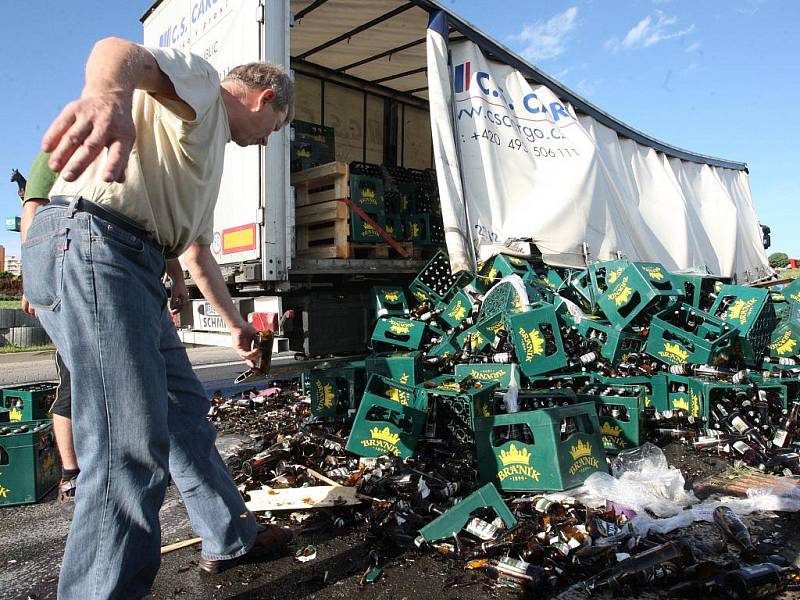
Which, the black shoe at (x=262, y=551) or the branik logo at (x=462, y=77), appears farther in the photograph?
the branik logo at (x=462, y=77)

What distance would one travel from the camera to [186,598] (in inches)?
89.7

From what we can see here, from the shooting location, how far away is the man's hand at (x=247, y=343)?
101 inches

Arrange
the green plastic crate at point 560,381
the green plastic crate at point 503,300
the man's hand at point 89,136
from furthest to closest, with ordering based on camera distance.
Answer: the green plastic crate at point 503,300 → the green plastic crate at point 560,381 → the man's hand at point 89,136

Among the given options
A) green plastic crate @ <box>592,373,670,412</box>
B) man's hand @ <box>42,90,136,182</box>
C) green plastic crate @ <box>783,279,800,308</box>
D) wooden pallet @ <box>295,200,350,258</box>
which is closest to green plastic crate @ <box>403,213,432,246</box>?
wooden pallet @ <box>295,200,350,258</box>

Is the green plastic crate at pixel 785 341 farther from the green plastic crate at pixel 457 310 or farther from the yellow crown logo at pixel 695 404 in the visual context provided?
the green plastic crate at pixel 457 310

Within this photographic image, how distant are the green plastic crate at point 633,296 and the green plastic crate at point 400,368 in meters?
1.74

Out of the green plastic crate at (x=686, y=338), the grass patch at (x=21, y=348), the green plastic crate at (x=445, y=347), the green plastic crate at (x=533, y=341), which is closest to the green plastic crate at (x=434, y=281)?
the green plastic crate at (x=445, y=347)

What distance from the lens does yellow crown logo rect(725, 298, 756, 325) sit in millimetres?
4973

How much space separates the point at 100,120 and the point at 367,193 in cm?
491

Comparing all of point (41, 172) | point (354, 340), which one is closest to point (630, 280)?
point (354, 340)

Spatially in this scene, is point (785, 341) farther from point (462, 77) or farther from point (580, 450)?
point (462, 77)

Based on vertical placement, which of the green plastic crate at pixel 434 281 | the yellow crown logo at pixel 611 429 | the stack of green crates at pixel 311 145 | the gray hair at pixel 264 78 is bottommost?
the yellow crown logo at pixel 611 429

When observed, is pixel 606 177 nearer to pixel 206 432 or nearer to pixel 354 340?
pixel 354 340

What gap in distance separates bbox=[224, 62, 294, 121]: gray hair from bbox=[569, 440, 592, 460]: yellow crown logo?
2.30 m
